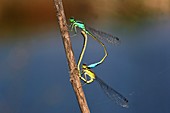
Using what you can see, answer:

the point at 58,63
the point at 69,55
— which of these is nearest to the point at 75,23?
the point at 69,55

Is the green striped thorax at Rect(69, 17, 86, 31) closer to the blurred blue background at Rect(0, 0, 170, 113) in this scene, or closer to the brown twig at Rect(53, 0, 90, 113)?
the brown twig at Rect(53, 0, 90, 113)

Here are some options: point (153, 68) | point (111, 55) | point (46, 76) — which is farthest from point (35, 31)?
point (153, 68)

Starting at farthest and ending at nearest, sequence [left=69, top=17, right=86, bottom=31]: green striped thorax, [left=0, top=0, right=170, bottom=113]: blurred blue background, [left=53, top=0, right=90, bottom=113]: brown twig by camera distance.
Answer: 1. [left=0, top=0, right=170, bottom=113]: blurred blue background
2. [left=69, top=17, right=86, bottom=31]: green striped thorax
3. [left=53, top=0, right=90, bottom=113]: brown twig

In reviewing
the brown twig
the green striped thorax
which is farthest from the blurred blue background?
the brown twig

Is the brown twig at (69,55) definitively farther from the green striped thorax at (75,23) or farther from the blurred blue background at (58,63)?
the blurred blue background at (58,63)

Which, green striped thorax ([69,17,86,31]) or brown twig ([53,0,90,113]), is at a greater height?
green striped thorax ([69,17,86,31])

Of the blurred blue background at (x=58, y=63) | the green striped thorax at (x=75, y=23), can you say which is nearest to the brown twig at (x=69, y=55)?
the green striped thorax at (x=75, y=23)

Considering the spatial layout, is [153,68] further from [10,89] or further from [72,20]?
[72,20]

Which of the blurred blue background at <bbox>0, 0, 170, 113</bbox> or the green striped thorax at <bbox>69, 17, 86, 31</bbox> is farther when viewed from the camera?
the blurred blue background at <bbox>0, 0, 170, 113</bbox>
